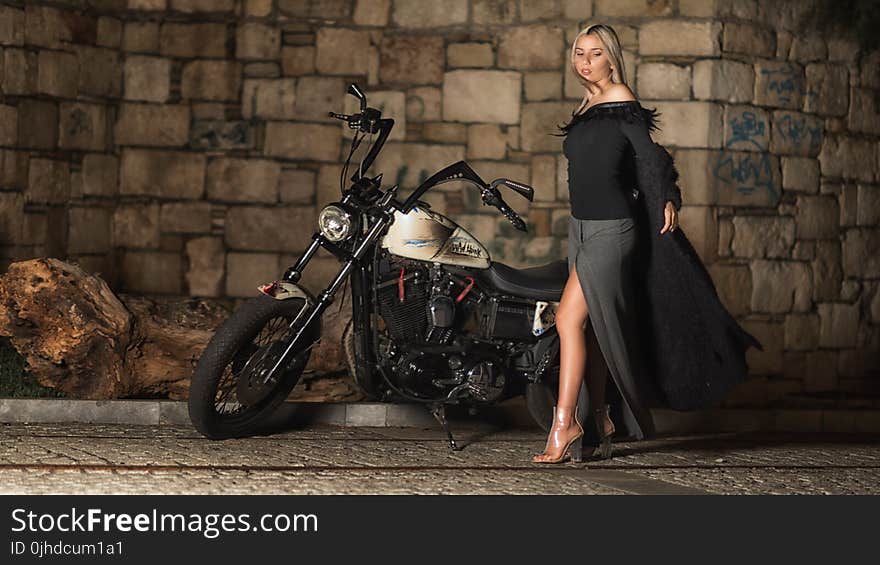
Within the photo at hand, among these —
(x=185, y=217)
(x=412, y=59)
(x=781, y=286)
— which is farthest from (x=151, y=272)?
(x=781, y=286)

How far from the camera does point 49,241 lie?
9.27 metres

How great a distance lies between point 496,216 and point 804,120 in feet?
7.06

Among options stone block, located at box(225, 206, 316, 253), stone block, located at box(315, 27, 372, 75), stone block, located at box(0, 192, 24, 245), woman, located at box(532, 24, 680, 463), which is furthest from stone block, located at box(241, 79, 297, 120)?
woman, located at box(532, 24, 680, 463)

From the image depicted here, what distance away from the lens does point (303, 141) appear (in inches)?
381

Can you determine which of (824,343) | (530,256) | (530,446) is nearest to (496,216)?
(530,256)

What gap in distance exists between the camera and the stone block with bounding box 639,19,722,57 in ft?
30.2

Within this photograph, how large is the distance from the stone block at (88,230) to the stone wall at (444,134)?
2 cm

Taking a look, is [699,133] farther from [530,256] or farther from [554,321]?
[554,321]

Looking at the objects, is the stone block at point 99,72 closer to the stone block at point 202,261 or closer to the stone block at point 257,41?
the stone block at point 257,41

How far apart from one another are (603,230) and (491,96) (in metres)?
3.85

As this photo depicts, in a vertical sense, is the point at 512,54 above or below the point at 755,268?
above

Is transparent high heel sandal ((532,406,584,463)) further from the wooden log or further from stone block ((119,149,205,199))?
stone block ((119,149,205,199))

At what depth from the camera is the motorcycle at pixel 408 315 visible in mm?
6160

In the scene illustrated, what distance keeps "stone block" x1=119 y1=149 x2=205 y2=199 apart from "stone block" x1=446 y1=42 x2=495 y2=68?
1.81m
